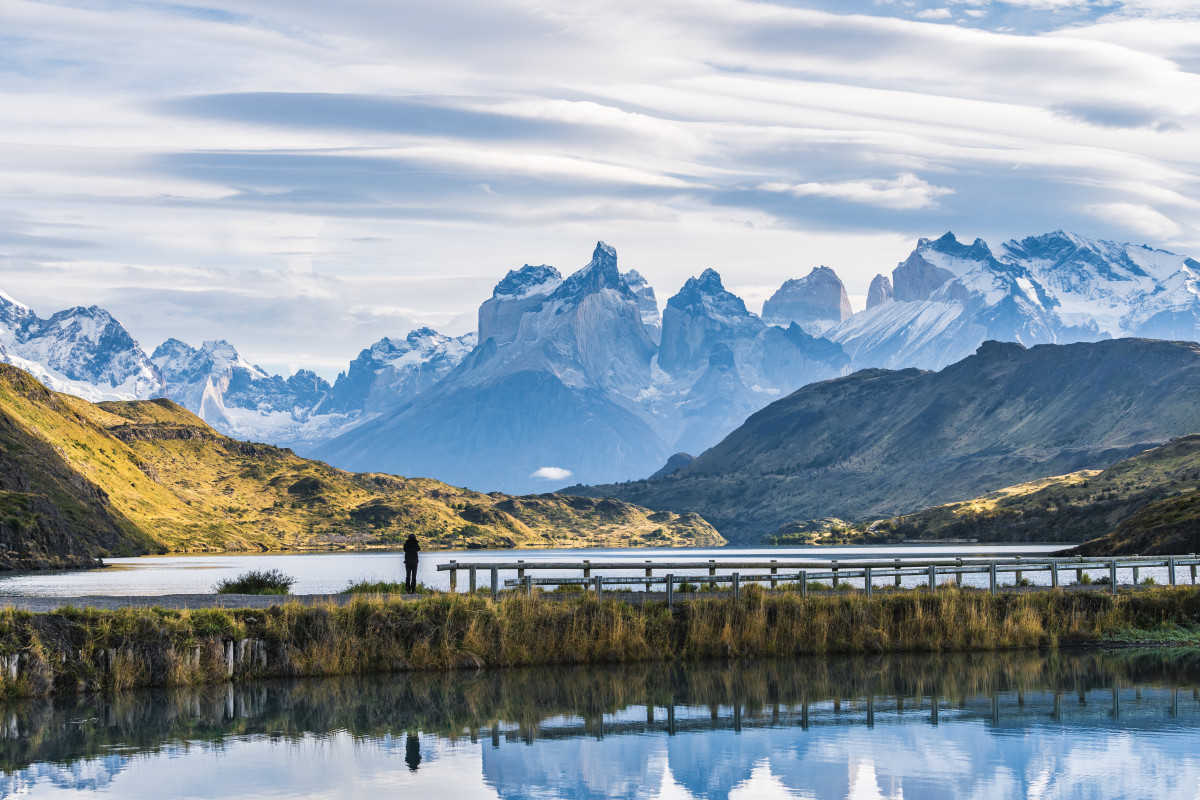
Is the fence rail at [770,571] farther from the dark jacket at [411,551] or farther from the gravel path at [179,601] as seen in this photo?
the gravel path at [179,601]

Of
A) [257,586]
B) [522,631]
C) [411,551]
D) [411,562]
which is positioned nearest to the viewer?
[522,631]

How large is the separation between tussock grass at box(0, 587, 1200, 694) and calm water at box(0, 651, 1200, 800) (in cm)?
87

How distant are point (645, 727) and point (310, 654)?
1201cm

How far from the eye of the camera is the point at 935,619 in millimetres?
45469

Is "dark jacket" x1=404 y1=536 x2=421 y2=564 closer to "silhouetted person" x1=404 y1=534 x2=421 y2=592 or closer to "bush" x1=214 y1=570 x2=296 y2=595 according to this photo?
"silhouetted person" x1=404 y1=534 x2=421 y2=592

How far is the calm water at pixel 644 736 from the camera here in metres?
26.8

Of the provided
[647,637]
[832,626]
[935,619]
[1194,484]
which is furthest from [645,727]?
[1194,484]

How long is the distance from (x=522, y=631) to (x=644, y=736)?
10.3 meters

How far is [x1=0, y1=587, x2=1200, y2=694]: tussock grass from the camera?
3688 cm

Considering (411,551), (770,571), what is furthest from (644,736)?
(770,571)

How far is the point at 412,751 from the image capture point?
30.7 metres

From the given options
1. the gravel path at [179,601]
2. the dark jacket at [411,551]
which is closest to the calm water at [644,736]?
the gravel path at [179,601]

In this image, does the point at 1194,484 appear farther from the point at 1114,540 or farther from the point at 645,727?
the point at 645,727

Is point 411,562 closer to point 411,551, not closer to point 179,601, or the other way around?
point 411,551
